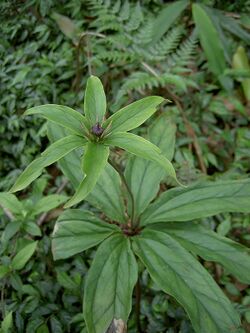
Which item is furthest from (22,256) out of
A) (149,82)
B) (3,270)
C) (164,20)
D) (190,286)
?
(164,20)

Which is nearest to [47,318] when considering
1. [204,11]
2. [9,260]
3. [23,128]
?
[9,260]

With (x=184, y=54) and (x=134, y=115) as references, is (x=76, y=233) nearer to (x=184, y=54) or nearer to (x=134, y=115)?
(x=134, y=115)

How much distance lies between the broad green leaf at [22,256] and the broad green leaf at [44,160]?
2.30 feet

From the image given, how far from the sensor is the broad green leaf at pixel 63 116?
3.40ft

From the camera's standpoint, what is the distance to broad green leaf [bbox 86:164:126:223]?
1.40 metres

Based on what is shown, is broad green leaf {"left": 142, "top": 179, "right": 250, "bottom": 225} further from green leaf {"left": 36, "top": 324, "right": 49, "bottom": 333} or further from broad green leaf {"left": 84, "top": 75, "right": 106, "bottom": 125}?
green leaf {"left": 36, "top": 324, "right": 49, "bottom": 333}

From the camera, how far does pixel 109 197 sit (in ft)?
4.67

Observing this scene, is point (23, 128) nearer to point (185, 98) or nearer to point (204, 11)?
point (185, 98)

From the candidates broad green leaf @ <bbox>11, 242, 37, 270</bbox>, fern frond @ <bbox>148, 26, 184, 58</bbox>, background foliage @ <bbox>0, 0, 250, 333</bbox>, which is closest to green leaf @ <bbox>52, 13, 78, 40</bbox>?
background foliage @ <bbox>0, 0, 250, 333</bbox>

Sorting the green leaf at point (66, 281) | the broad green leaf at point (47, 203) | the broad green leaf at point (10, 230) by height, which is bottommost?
the green leaf at point (66, 281)

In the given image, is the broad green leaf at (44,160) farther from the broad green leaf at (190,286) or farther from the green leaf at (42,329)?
the green leaf at (42,329)

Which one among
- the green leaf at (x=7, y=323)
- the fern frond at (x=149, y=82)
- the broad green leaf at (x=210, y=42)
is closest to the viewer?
the green leaf at (x=7, y=323)

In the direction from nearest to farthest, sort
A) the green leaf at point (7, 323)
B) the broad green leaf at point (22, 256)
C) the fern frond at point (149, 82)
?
the green leaf at point (7, 323)
the broad green leaf at point (22, 256)
the fern frond at point (149, 82)

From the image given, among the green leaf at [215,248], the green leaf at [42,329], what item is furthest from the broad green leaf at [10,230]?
the green leaf at [215,248]
